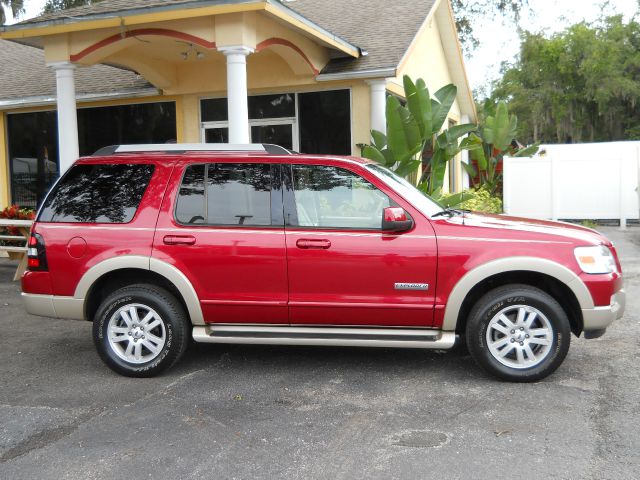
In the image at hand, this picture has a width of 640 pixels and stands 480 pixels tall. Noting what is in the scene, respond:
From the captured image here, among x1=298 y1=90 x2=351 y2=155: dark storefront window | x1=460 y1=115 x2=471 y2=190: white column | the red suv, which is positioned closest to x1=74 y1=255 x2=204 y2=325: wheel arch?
the red suv

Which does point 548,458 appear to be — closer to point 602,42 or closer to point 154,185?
point 154,185

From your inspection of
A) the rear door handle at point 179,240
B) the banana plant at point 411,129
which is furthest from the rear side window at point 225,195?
the banana plant at point 411,129

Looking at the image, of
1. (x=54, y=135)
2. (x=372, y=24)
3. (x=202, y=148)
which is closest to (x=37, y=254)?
(x=202, y=148)

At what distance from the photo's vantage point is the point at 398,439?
165 inches

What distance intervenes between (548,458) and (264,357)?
295 centimetres

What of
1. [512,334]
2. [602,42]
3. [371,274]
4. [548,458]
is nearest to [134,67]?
[371,274]

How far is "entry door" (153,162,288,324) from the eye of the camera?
539 centimetres

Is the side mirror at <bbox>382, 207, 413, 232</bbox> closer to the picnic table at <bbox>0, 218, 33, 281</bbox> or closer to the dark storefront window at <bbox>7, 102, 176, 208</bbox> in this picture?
the picnic table at <bbox>0, 218, 33, 281</bbox>

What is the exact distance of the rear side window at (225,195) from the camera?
Result: 18.1 feet

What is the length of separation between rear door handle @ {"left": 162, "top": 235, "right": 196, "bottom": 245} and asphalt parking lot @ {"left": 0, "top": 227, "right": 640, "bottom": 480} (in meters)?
1.14

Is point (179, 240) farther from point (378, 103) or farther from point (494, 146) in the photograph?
point (494, 146)

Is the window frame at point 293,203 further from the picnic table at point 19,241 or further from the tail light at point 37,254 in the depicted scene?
the picnic table at point 19,241

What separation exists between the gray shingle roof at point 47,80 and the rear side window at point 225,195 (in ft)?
27.0

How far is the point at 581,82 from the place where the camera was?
1543 inches
